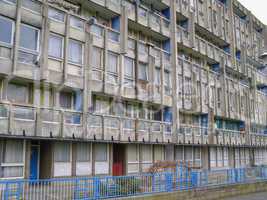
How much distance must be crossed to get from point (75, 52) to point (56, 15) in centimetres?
214

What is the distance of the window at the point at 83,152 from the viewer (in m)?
17.1

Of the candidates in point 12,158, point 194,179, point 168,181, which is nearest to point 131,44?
point 194,179

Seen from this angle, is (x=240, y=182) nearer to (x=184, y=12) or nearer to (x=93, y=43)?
(x=93, y=43)

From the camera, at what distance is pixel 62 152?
1641 cm

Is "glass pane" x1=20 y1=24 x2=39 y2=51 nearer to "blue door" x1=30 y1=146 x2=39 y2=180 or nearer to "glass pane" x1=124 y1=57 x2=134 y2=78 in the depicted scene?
"blue door" x1=30 y1=146 x2=39 y2=180

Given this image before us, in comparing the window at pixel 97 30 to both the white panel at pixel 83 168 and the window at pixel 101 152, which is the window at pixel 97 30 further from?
the white panel at pixel 83 168

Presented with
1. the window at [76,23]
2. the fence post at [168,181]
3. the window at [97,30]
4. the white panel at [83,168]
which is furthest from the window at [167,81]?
the fence post at [168,181]

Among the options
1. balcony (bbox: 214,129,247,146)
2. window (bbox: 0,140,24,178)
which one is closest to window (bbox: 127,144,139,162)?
window (bbox: 0,140,24,178)

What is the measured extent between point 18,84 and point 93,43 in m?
4.99

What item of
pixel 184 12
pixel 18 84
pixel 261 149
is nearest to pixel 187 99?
pixel 184 12

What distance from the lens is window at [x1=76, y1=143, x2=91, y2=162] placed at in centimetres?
1712

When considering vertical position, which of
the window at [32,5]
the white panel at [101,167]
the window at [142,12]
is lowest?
the white panel at [101,167]

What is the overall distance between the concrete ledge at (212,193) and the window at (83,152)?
5205 mm

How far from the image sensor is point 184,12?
27.2 meters
